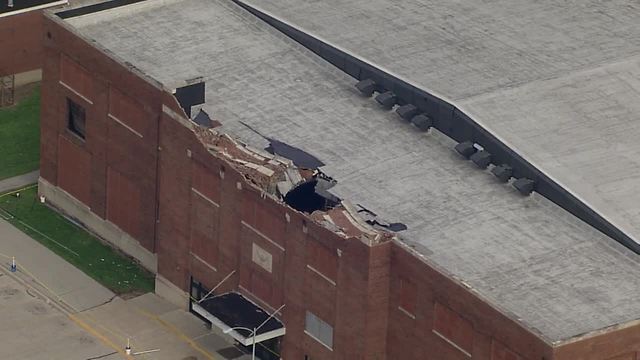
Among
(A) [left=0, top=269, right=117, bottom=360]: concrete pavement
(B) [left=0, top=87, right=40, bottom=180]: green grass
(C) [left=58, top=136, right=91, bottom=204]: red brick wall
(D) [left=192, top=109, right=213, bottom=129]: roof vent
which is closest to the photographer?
(A) [left=0, top=269, right=117, bottom=360]: concrete pavement

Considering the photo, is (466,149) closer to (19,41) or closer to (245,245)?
(245,245)

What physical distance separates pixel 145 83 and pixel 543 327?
88.1 feet

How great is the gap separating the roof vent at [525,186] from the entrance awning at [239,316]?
1260 centimetres

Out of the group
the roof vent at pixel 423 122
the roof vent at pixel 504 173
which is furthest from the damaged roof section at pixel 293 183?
the roof vent at pixel 504 173

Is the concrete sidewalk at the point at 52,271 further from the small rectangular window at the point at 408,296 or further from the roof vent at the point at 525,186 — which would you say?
the roof vent at the point at 525,186

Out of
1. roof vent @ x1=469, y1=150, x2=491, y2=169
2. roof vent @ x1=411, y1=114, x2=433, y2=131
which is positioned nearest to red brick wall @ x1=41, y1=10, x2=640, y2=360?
roof vent @ x1=469, y1=150, x2=491, y2=169

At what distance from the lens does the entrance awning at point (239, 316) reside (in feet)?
327

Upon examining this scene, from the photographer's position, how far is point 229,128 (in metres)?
106

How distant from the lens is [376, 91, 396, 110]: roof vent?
10631 centimetres

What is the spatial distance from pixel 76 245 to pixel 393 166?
2037 cm

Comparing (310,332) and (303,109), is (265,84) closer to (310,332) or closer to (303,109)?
(303,109)

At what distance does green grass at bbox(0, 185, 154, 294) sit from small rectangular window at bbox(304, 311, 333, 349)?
1349 centimetres

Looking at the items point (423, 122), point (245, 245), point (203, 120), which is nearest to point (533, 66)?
point (423, 122)

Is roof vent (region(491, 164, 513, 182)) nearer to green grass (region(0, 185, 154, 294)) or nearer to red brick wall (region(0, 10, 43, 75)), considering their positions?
green grass (region(0, 185, 154, 294))
